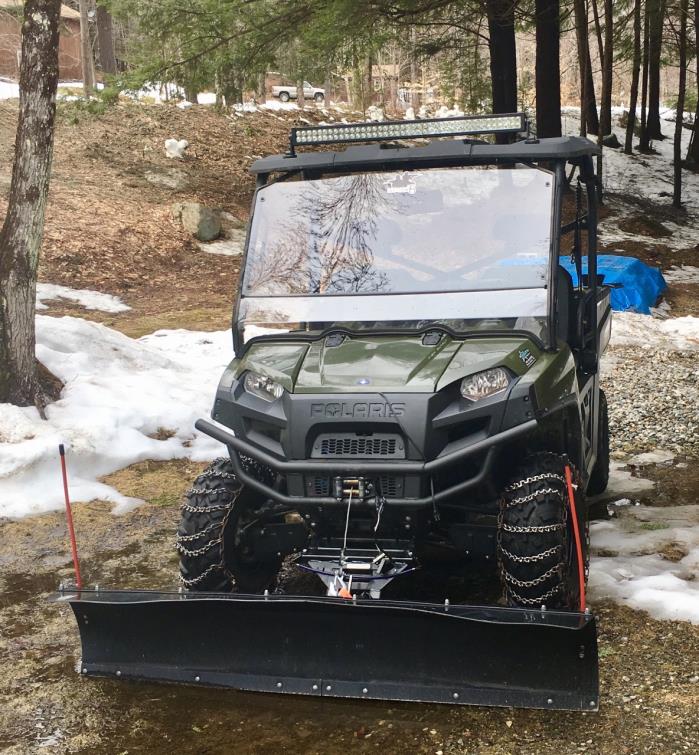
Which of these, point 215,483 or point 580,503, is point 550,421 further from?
point 215,483

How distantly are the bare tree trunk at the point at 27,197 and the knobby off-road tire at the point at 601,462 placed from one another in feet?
15.8

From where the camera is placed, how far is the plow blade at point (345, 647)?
406 centimetres

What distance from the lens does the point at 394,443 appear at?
14.5 feet

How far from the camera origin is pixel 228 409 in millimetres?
4801

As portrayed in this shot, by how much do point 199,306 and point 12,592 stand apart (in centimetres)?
907

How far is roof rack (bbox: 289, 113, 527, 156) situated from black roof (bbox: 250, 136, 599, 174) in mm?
67

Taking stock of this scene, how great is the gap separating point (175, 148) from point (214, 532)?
18.5 metres

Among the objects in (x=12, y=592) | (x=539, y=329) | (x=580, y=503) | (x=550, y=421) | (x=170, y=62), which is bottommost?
(x=12, y=592)

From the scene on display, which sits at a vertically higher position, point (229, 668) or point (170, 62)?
point (170, 62)

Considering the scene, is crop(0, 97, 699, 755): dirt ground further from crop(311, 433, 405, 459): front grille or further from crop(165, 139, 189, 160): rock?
crop(165, 139, 189, 160): rock

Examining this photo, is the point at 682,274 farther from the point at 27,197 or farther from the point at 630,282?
the point at 27,197

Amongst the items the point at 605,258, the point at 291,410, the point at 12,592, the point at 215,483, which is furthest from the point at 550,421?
the point at 605,258

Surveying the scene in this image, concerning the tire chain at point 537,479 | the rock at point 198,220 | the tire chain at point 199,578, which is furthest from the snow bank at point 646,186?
the tire chain at point 199,578

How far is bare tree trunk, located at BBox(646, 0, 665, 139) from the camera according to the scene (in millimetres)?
21534
